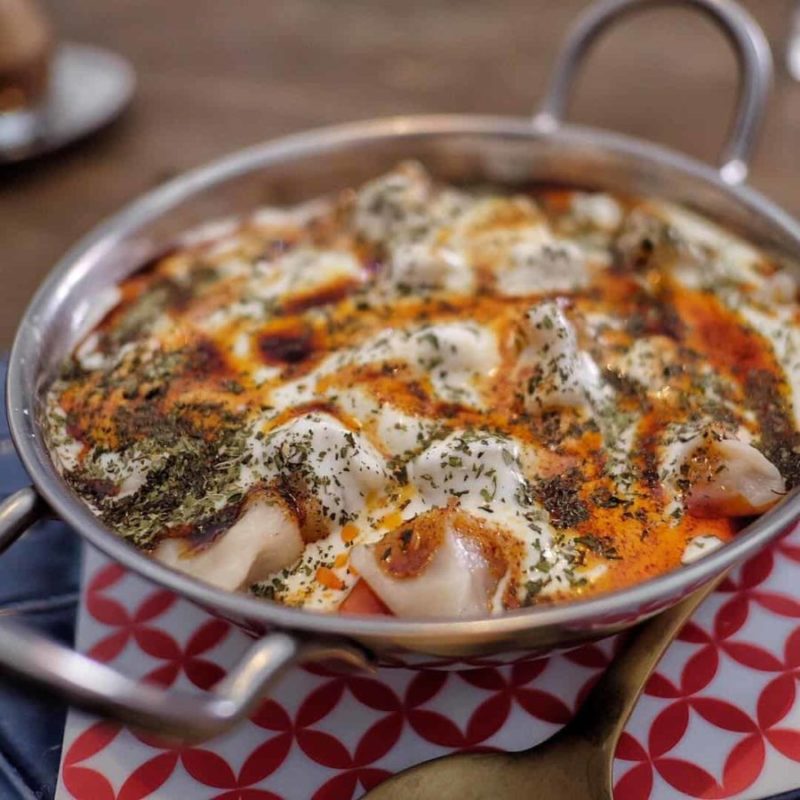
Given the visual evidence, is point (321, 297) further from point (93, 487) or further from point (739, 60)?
point (739, 60)

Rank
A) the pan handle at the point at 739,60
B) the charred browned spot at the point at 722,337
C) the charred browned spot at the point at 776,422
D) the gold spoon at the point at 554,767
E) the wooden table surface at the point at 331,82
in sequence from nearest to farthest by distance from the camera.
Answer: the gold spoon at the point at 554,767, the charred browned spot at the point at 776,422, the charred browned spot at the point at 722,337, the pan handle at the point at 739,60, the wooden table surface at the point at 331,82

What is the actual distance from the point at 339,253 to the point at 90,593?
2.80 feet

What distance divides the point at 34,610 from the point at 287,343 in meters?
0.63

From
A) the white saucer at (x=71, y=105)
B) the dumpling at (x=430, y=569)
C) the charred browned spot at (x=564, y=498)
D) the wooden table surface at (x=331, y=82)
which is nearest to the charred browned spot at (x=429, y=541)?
the dumpling at (x=430, y=569)

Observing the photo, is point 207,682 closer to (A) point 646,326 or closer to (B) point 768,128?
(A) point 646,326

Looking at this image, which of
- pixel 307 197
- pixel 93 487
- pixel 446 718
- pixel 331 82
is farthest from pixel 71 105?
pixel 446 718

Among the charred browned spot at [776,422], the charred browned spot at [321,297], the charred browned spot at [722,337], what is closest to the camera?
the charred browned spot at [776,422]

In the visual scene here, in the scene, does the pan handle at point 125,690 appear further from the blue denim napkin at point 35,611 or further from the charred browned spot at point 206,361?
the charred browned spot at point 206,361

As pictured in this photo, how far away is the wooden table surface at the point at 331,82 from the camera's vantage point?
248 cm

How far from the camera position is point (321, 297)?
1.78 metres

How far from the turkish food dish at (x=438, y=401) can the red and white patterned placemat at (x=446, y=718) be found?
172mm

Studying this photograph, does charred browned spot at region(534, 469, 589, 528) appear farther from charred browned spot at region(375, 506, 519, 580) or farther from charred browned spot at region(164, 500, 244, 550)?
charred browned spot at region(164, 500, 244, 550)

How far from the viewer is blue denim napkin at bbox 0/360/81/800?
1247mm

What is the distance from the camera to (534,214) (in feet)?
6.34
